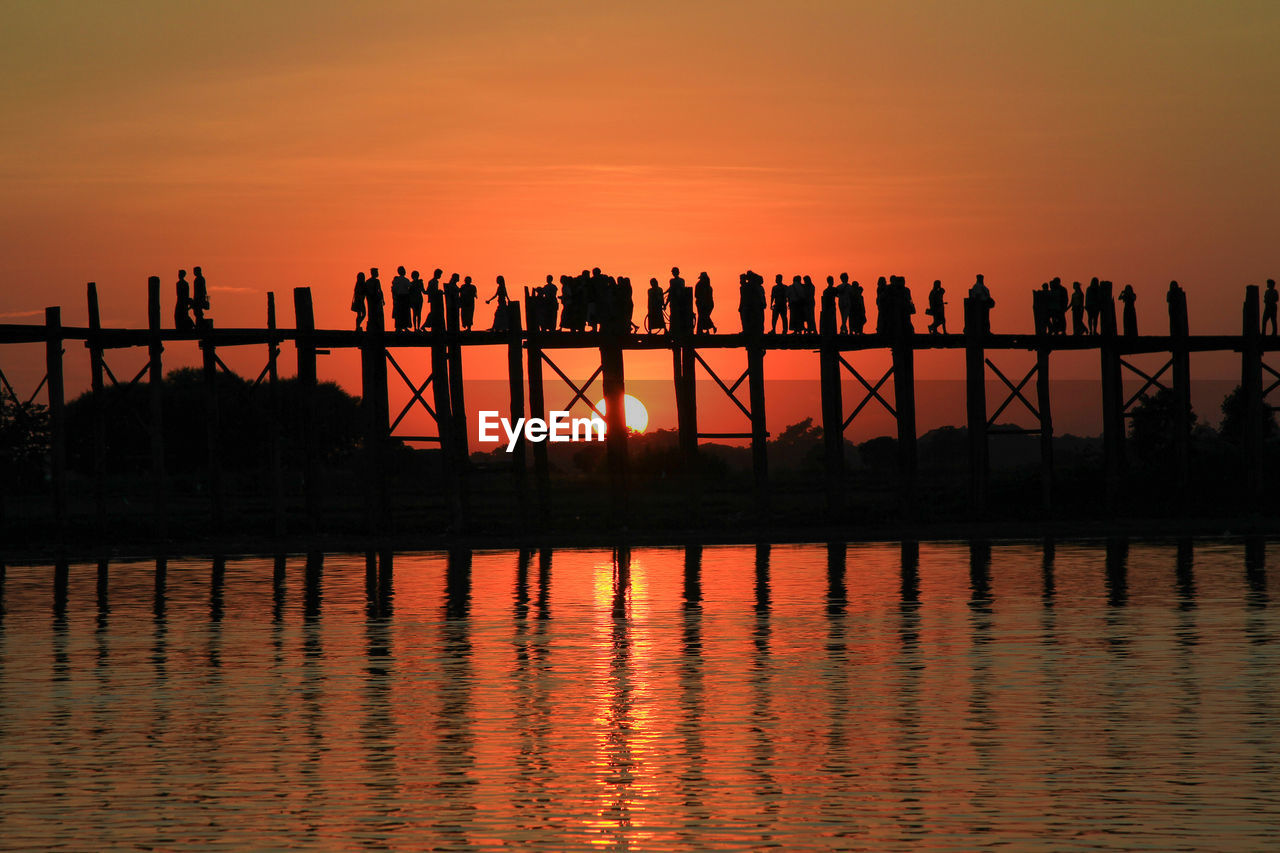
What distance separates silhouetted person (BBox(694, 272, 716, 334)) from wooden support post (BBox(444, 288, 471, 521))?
4404mm

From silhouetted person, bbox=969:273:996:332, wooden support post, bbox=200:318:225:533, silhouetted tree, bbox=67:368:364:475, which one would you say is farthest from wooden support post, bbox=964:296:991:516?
silhouetted tree, bbox=67:368:364:475

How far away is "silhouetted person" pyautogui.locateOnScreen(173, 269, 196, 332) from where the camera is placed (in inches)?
1155

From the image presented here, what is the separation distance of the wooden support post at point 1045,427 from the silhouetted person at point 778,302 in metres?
5.79

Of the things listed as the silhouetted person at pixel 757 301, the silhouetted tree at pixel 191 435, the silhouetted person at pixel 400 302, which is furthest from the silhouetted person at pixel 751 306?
the silhouetted tree at pixel 191 435

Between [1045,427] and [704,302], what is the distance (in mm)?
7881

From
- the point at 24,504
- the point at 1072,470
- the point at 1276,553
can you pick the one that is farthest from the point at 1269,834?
the point at 24,504

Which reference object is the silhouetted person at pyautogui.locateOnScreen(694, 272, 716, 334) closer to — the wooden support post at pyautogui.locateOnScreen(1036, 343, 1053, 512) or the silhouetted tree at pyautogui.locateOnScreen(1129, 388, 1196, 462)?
the wooden support post at pyautogui.locateOnScreen(1036, 343, 1053, 512)

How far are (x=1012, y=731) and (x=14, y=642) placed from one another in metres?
10.7

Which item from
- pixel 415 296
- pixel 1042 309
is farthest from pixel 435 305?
pixel 1042 309

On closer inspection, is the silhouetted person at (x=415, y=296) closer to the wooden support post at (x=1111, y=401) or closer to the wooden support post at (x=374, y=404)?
the wooden support post at (x=374, y=404)

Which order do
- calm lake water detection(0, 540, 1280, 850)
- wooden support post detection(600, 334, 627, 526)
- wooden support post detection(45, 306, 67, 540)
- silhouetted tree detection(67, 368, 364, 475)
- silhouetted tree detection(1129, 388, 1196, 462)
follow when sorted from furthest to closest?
1. silhouetted tree detection(67, 368, 364, 475)
2. silhouetted tree detection(1129, 388, 1196, 462)
3. wooden support post detection(600, 334, 627, 526)
4. wooden support post detection(45, 306, 67, 540)
5. calm lake water detection(0, 540, 1280, 850)

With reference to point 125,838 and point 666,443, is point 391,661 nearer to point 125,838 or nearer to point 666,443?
point 125,838

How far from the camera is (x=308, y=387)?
3038 cm

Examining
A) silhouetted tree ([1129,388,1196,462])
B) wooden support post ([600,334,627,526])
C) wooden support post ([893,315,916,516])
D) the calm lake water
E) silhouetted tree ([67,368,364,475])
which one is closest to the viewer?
the calm lake water
